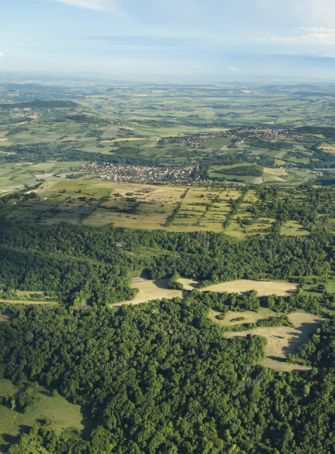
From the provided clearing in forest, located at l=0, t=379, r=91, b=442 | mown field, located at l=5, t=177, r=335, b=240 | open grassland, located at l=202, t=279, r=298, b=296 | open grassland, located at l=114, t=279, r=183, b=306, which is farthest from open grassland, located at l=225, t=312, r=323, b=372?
mown field, located at l=5, t=177, r=335, b=240

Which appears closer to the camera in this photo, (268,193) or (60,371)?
(60,371)

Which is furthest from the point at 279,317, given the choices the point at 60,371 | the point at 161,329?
the point at 60,371

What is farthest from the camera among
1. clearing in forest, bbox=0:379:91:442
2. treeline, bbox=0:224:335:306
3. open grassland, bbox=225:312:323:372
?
treeline, bbox=0:224:335:306

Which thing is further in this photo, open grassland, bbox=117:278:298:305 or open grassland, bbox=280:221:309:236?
open grassland, bbox=280:221:309:236

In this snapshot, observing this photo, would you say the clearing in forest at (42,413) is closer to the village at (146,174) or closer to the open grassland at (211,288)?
the open grassland at (211,288)

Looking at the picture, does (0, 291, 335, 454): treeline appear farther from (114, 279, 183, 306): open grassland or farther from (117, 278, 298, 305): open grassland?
(117, 278, 298, 305): open grassland

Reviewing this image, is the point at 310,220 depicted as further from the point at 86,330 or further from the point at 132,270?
the point at 86,330

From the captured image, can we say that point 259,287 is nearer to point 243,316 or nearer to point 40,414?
point 243,316
